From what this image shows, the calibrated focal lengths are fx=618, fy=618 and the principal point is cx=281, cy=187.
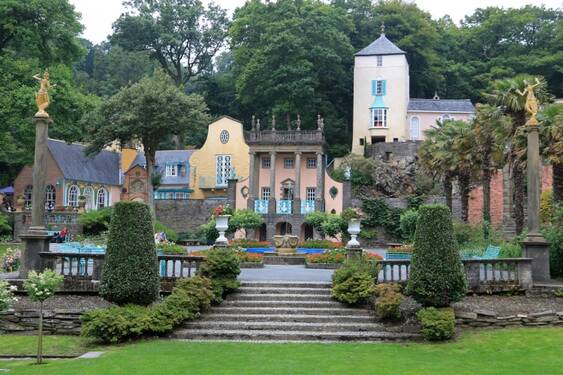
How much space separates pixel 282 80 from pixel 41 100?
42.0 meters

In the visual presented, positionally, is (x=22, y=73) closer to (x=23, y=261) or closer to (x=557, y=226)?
(x=23, y=261)

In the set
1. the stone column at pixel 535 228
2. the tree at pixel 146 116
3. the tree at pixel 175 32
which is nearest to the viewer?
the stone column at pixel 535 228

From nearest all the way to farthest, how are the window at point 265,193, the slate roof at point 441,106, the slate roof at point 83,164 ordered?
the window at point 265,193 < the slate roof at point 83,164 < the slate roof at point 441,106

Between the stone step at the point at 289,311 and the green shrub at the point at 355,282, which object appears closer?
the stone step at the point at 289,311

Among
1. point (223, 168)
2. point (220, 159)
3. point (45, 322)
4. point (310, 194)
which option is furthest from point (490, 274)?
point (220, 159)

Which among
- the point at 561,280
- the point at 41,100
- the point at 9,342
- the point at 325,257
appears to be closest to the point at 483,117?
the point at 325,257

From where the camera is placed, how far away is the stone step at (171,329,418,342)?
43.4ft

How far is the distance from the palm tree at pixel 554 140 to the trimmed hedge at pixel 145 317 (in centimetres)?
1349

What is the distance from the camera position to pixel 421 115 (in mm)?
58406

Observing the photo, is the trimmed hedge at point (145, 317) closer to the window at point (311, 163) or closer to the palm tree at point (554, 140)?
the palm tree at point (554, 140)

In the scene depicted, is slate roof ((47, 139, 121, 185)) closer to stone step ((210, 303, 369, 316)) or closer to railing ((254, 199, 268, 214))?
railing ((254, 199, 268, 214))

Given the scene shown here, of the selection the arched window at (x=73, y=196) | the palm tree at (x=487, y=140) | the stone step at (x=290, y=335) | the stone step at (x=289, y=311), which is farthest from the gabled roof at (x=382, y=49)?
the stone step at (x=290, y=335)

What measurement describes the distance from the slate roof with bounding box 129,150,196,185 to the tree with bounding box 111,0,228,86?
1261 cm

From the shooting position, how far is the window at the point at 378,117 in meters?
58.2
